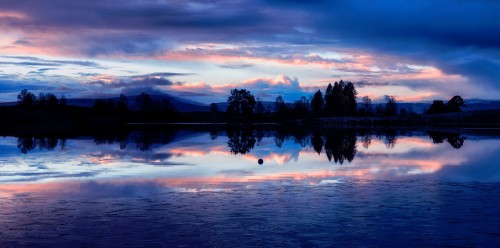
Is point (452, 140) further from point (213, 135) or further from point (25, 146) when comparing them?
point (25, 146)

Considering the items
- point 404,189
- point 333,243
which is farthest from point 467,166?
point 333,243

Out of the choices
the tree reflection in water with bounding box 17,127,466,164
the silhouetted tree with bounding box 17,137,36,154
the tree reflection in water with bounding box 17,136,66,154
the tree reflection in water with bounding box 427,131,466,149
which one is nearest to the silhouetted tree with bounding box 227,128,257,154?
the tree reflection in water with bounding box 17,127,466,164

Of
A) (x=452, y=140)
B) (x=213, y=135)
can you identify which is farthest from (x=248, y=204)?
(x=213, y=135)

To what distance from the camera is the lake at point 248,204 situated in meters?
14.4

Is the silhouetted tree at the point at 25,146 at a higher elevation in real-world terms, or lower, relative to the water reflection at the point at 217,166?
higher

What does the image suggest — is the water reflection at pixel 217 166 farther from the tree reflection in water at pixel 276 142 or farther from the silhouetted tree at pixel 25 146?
the silhouetted tree at pixel 25 146

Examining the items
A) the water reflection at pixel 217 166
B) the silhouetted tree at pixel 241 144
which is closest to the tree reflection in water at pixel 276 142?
the silhouetted tree at pixel 241 144

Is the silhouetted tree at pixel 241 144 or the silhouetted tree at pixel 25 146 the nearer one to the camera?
the silhouetted tree at pixel 25 146

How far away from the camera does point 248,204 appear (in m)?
19.3

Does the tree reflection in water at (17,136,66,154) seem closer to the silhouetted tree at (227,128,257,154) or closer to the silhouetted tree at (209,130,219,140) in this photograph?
the silhouetted tree at (227,128,257,154)

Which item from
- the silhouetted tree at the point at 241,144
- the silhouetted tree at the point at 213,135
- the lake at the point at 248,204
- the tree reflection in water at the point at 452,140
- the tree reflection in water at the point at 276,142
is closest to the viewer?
the lake at the point at 248,204

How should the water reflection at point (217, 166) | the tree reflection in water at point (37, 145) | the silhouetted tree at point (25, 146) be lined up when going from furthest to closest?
the tree reflection in water at point (37, 145) → the silhouetted tree at point (25, 146) → the water reflection at point (217, 166)

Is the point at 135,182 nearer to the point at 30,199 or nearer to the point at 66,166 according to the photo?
the point at 30,199

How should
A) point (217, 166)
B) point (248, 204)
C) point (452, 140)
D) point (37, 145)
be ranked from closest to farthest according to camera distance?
1. point (248, 204)
2. point (217, 166)
3. point (37, 145)
4. point (452, 140)
